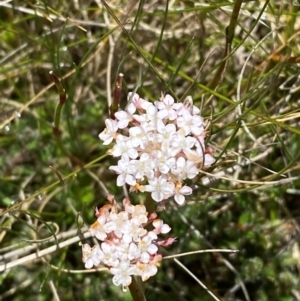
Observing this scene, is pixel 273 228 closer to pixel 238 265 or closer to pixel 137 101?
pixel 238 265

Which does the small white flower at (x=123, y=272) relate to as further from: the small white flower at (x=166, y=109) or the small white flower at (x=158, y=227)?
the small white flower at (x=166, y=109)

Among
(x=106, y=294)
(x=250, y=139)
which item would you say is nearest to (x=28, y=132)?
(x=106, y=294)

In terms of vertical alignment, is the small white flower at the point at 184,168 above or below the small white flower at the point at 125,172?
above

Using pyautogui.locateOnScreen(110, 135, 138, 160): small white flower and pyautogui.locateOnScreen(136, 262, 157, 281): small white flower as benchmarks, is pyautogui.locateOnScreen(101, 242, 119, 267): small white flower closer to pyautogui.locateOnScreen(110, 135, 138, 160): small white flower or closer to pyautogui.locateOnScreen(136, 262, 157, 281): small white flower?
pyautogui.locateOnScreen(136, 262, 157, 281): small white flower

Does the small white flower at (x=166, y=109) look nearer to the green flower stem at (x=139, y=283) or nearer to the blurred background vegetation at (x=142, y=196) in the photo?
the green flower stem at (x=139, y=283)

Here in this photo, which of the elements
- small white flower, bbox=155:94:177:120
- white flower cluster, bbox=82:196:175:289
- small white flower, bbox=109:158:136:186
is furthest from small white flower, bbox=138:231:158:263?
small white flower, bbox=155:94:177:120

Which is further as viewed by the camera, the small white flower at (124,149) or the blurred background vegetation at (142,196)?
the blurred background vegetation at (142,196)

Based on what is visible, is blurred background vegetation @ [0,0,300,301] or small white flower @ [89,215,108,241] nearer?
small white flower @ [89,215,108,241]

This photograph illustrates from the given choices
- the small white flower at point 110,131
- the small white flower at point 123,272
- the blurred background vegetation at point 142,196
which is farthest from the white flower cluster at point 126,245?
the blurred background vegetation at point 142,196

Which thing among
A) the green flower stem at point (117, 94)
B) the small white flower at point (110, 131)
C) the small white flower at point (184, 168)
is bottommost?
the small white flower at point (184, 168)
